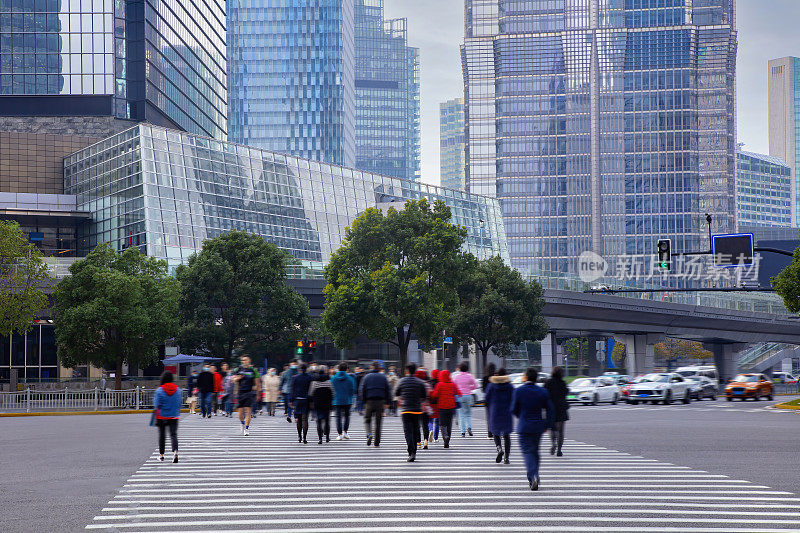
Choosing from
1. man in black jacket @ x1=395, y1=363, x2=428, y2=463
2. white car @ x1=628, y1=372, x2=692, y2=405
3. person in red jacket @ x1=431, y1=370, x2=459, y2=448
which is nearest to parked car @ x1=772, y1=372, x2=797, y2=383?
white car @ x1=628, y1=372, x2=692, y2=405

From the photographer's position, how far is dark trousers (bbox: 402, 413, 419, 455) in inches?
680

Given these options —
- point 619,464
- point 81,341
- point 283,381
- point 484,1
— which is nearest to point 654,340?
point 81,341

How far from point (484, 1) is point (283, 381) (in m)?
159

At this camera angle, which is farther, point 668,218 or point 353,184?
point 668,218

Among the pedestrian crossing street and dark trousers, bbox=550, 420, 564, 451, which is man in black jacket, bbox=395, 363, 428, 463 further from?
dark trousers, bbox=550, 420, 564, 451

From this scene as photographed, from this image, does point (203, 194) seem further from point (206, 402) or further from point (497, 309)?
point (206, 402)

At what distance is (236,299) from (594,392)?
2094 cm

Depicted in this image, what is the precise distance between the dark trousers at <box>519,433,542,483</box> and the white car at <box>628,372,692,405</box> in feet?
103

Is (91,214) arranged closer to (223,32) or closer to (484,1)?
(223,32)

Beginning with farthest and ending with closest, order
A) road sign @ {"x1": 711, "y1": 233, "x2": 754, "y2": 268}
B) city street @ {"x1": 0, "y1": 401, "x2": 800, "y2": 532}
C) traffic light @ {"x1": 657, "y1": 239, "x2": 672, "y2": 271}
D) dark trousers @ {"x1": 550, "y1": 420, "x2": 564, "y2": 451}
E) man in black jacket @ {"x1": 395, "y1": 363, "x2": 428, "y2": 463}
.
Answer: traffic light @ {"x1": 657, "y1": 239, "x2": 672, "y2": 271} < road sign @ {"x1": 711, "y1": 233, "x2": 754, "y2": 268} < dark trousers @ {"x1": 550, "y1": 420, "x2": 564, "y2": 451} < man in black jacket @ {"x1": 395, "y1": 363, "x2": 428, "y2": 463} < city street @ {"x1": 0, "y1": 401, "x2": 800, "y2": 532}

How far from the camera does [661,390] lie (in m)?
43.4

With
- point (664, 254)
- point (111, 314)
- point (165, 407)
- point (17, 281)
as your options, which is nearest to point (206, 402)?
point (165, 407)

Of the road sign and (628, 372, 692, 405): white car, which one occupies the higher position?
the road sign

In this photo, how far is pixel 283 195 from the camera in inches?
3127
